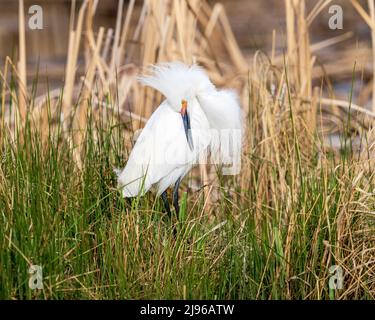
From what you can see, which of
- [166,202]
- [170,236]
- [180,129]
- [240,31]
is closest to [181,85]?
[180,129]

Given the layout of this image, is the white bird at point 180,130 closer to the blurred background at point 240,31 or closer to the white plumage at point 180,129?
the white plumage at point 180,129

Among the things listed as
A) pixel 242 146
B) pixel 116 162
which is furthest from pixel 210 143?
pixel 116 162

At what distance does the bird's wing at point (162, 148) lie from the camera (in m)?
2.82

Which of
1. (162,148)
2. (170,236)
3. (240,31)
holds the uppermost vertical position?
(240,31)

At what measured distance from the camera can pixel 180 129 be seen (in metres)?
2.88

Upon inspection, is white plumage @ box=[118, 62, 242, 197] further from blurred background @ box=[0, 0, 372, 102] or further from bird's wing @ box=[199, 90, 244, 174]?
blurred background @ box=[0, 0, 372, 102]

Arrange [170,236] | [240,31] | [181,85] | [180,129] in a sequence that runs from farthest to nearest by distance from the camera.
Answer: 1. [240,31]
2. [180,129]
3. [181,85]
4. [170,236]

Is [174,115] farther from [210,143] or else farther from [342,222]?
[342,222]

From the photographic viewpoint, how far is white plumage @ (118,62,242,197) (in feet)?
9.10

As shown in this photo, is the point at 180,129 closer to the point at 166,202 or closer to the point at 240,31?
the point at 166,202

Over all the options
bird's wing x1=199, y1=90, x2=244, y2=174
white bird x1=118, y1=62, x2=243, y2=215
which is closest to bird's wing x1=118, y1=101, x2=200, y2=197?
white bird x1=118, y1=62, x2=243, y2=215

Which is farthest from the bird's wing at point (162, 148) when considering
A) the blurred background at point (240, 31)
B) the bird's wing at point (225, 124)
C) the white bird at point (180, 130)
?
the blurred background at point (240, 31)

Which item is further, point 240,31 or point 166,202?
point 240,31
